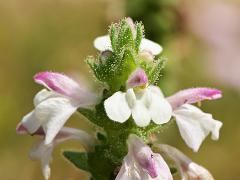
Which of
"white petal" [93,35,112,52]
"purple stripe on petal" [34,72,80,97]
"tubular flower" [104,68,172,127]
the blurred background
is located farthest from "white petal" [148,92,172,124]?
the blurred background

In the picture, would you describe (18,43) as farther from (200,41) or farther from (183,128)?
(183,128)

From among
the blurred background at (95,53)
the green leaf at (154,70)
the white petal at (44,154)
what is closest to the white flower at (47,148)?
the white petal at (44,154)

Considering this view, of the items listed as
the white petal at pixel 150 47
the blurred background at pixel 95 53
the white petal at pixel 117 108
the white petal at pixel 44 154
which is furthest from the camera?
the blurred background at pixel 95 53

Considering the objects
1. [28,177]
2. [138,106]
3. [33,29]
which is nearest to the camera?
[138,106]

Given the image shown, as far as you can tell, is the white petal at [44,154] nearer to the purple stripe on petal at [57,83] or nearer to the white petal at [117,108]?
the purple stripe on petal at [57,83]

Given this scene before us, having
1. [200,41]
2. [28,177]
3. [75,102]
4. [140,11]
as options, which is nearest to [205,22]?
[200,41]

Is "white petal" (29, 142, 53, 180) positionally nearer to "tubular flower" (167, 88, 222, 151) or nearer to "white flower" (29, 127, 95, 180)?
"white flower" (29, 127, 95, 180)
